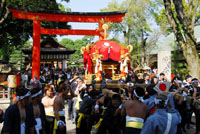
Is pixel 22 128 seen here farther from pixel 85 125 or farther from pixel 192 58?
pixel 192 58

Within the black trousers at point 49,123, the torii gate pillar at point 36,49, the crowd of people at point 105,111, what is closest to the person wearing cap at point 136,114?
the crowd of people at point 105,111

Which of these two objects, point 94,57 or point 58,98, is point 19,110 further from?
point 94,57

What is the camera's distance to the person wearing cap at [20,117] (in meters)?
4.05

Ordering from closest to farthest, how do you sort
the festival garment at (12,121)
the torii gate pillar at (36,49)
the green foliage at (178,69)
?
the festival garment at (12,121), the green foliage at (178,69), the torii gate pillar at (36,49)

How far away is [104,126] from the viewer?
19.0ft

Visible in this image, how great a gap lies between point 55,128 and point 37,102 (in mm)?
895

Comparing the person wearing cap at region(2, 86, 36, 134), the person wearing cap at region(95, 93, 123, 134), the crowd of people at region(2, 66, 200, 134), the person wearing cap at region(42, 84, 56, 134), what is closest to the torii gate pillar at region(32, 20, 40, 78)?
the crowd of people at region(2, 66, 200, 134)

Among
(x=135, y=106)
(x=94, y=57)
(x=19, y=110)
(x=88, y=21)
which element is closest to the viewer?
(x=19, y=110)

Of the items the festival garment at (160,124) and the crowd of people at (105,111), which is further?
the crowd of people at (105,111)

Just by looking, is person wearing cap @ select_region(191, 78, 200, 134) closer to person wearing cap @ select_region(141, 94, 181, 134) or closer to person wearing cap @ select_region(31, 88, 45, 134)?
person wearing cap @ select_region(141, 94, 181, 134)

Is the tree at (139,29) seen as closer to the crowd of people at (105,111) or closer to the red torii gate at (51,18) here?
the red torii gate at (51,18)

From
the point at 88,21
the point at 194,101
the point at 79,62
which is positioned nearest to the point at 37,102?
the point at 194,101

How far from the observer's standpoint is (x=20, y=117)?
4.18 m

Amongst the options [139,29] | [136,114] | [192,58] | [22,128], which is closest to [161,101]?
[136,114]
